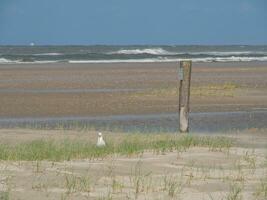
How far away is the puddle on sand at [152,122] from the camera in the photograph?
1442cm

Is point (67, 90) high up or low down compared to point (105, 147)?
down

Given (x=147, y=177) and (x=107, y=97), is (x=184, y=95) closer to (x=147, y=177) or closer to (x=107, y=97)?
(x=147, y=177)

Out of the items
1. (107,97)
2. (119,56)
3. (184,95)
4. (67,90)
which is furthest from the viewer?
(119,56)

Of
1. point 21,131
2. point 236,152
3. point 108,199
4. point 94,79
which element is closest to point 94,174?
point 108,199

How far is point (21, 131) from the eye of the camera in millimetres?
13242

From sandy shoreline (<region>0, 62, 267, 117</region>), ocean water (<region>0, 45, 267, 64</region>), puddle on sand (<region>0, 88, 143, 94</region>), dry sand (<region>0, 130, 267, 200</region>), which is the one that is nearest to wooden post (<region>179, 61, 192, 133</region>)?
dry sand (<region>0, 130, 267, 200</region>)

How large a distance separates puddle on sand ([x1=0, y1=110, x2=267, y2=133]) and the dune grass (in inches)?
A: 118

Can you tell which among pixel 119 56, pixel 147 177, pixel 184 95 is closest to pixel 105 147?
pixel 147 177

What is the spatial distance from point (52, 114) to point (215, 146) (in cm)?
820

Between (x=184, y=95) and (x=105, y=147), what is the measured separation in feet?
13.7

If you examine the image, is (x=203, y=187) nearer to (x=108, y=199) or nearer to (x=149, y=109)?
(x=108, y=199)

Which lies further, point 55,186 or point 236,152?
point 236,152

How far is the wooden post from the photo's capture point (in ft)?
42.8

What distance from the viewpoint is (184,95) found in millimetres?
13562
